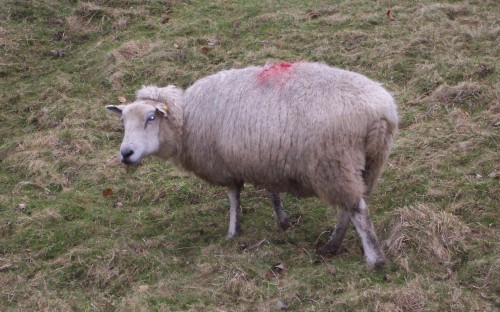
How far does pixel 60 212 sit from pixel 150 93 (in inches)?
61.8

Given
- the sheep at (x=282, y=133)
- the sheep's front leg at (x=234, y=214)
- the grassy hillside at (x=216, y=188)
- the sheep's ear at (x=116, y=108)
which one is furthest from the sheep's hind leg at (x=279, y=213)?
the sheep's ear at (x=116, y=108)

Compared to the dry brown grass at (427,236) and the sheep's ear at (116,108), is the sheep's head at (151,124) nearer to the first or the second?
the sheep's ear at (116,108)

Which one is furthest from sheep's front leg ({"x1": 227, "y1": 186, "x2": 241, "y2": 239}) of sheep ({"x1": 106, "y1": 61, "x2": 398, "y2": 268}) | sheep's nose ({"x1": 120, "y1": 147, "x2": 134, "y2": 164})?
sheep's nose ({"x1": 120, "y1": 147, "x2": 134, "y2": 164})

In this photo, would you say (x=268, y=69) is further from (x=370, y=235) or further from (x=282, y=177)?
(x=370, y=235)

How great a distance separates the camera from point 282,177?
546 centimetres

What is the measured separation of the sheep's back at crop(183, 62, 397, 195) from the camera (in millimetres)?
5062

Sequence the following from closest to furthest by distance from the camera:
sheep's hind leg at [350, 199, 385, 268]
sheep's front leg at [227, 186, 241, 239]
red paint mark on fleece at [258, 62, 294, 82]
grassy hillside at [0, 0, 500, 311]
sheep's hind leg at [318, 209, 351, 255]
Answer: grassy hillside at [0, 0, 500, 311] → sheep's hind leg at [350, 199, 385, 268] → sheep's hind leg at [318, 209, 351, 255] → red paint mark on fleece at [258, 62, 294, 82] → sheep's front leg at [227, 186, 241, 239]

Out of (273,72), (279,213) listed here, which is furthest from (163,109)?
(279,213)

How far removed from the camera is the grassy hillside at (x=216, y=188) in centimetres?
502

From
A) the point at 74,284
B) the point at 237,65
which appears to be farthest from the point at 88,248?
the point at 237,65

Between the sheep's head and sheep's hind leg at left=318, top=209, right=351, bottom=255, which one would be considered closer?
sheep's hind leg at left=318, top=209, right=351, bottom=255

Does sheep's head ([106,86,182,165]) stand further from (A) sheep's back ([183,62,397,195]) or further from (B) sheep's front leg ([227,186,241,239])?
(B) sheep's front leg ([227,186,241,239])

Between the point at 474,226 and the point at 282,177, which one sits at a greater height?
the point at 282,177

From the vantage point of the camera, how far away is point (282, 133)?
5.27m
